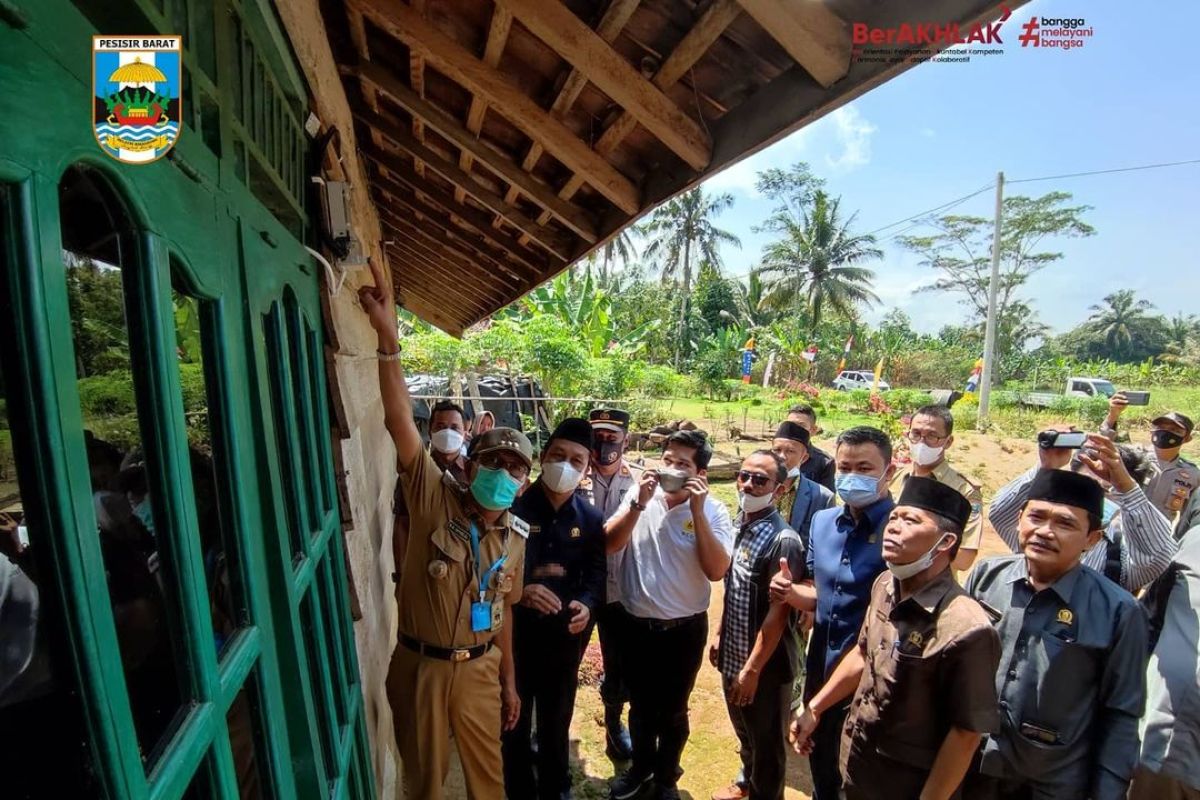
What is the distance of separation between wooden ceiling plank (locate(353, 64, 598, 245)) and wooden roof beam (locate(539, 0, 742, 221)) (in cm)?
79

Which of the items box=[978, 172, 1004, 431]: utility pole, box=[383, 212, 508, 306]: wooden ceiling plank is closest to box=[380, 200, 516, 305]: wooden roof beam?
box=[383, 212, 508, 306]: wooden ceiling plank

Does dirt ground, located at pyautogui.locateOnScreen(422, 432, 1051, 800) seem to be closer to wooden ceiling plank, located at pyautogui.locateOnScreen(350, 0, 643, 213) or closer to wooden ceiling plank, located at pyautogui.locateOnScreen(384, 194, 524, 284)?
wooden ceiling plank, located at pyautogui.locateOnScreen(350, 0, 643, 213)

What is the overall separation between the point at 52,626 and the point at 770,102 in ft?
7.07

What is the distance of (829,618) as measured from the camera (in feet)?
8.70

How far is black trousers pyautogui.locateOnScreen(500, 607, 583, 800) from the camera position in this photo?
293 cm

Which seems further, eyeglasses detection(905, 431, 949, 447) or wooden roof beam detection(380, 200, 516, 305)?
wooden roof beam detection(380, 200, 516, 305)

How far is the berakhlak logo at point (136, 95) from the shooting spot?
26.4 inches

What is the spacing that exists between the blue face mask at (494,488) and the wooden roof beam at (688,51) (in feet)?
4.90

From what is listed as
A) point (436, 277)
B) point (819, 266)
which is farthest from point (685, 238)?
point (436, 277)

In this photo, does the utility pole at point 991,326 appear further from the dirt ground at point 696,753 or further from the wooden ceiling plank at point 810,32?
the wooden ceiling plank at point 810,32

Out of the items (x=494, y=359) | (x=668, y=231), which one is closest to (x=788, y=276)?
(x=668, y=231)

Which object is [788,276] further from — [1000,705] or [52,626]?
[52,626]

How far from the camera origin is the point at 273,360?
1.44m

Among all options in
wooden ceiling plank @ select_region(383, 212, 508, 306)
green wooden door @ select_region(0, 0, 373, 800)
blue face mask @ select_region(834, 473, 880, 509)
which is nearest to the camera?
green wooden door @ select_region(0, 0, 373, 800)
